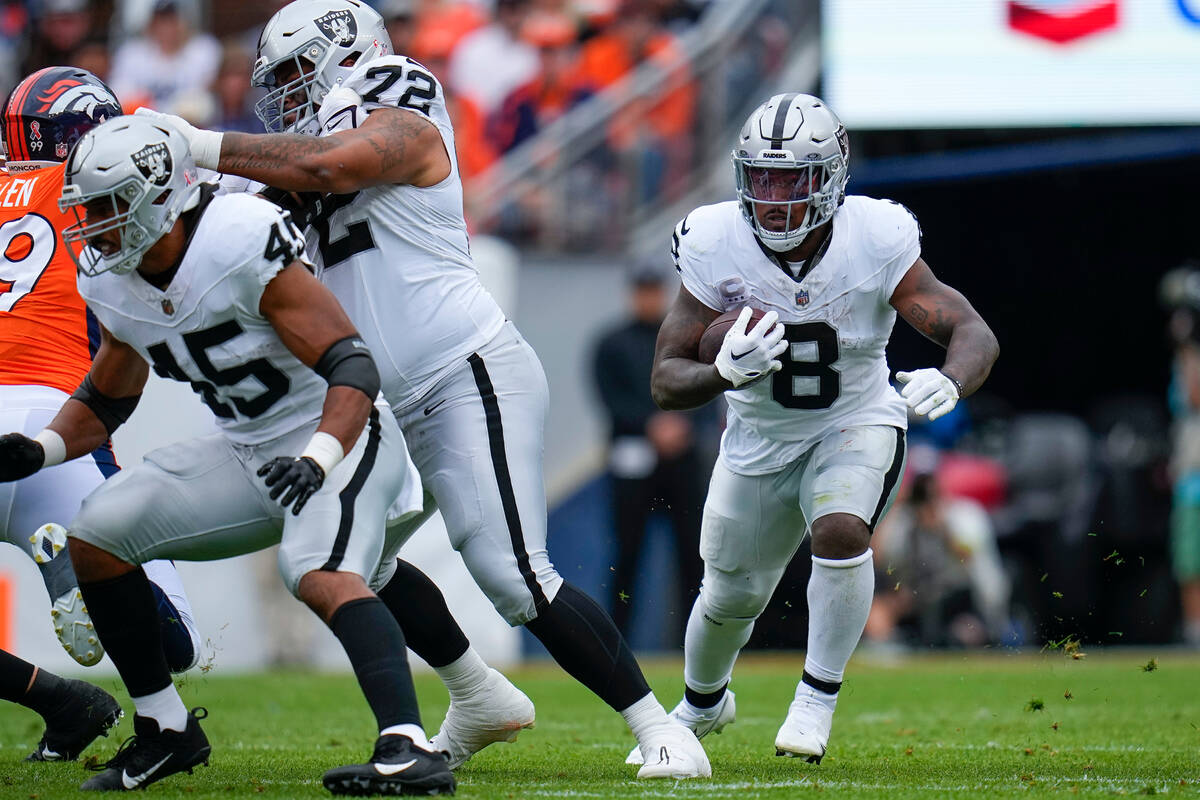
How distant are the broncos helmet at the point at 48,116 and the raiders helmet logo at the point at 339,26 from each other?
847 millimetres

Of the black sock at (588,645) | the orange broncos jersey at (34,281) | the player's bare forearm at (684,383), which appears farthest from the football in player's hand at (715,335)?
the orange broncos jersey at (34,281)

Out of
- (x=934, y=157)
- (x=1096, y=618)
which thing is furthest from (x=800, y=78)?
(x=1096, y=618)

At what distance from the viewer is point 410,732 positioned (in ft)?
12.6

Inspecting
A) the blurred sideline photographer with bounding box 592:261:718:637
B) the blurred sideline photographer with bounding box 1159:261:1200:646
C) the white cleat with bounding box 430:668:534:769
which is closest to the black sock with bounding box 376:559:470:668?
the white cleat with bounding box 430:668:534:769

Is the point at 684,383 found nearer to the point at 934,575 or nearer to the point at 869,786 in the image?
the point at 869,786

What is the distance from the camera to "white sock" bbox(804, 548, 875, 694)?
466cm

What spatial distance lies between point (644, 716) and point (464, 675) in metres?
0.58

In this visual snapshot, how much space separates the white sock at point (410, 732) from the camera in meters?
3.84

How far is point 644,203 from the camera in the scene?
1043cm

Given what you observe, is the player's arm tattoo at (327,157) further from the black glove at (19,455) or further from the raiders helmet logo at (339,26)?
the black glove at (19,455)

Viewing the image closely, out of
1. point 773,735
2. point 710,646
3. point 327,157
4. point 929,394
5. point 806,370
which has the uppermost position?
point 327,157

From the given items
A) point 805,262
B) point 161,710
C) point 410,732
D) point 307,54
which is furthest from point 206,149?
point 805,262

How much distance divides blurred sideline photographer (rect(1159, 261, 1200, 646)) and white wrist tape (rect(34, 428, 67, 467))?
7.22 meters

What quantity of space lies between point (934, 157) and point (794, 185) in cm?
697
